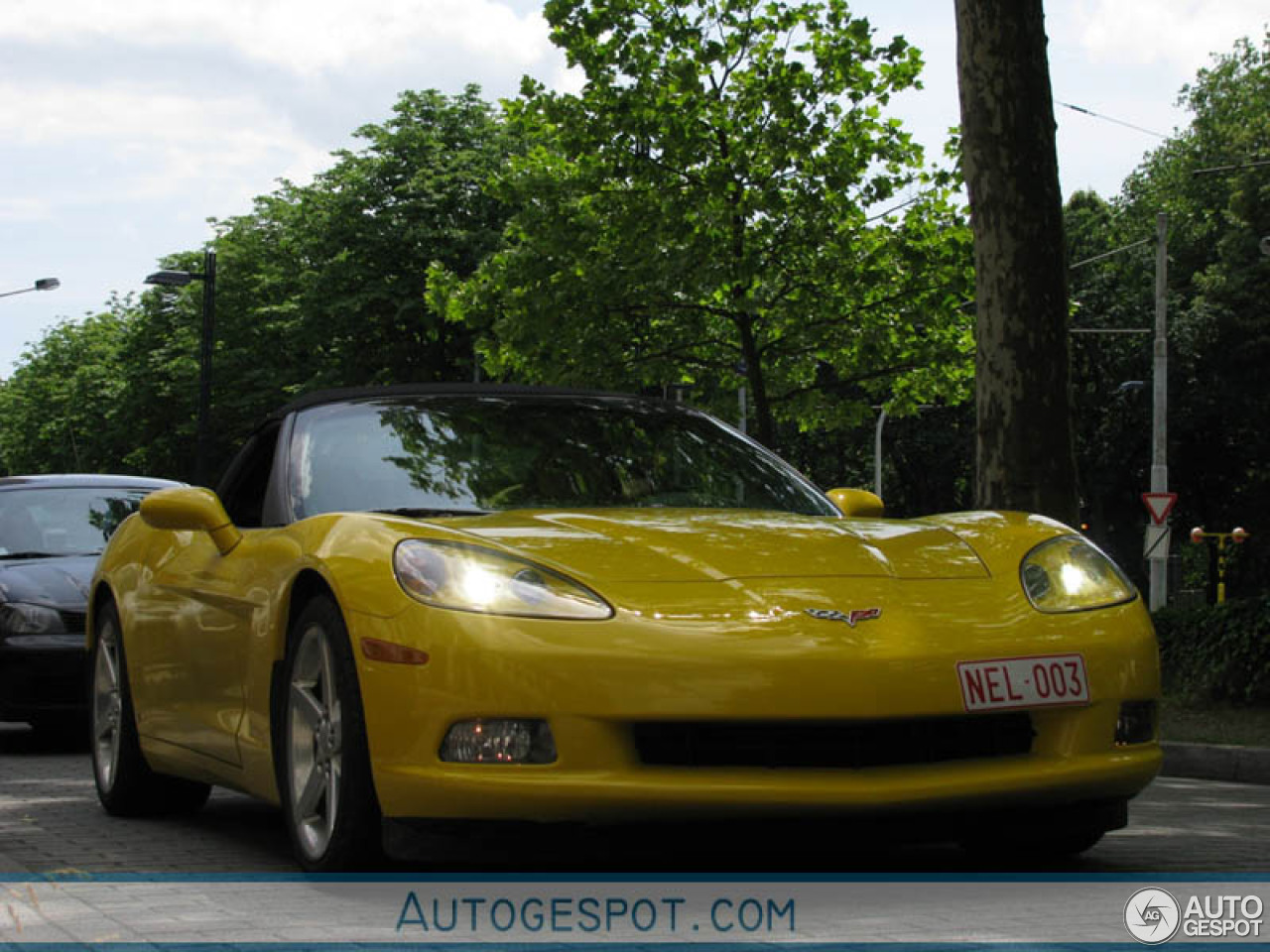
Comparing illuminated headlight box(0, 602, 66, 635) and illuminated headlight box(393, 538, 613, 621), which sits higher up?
illuminated headlight box(393, 538, 613, 621)

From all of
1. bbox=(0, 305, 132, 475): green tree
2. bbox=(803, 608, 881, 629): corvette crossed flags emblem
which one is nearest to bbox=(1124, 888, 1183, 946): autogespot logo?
bbox=(803, 608, 881, 629): corvette crossed flags emblem

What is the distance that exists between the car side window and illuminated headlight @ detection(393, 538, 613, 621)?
1.16 meters

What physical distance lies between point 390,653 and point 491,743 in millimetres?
323

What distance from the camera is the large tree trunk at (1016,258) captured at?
39.7ft

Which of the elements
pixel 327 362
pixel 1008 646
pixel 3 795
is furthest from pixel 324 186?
pixel 1008 646

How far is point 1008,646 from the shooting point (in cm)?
464

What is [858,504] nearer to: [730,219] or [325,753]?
[325,753]

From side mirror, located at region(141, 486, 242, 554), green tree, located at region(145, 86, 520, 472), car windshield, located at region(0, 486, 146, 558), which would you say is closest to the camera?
side mirror, located at region(141, 486, 242, 554)

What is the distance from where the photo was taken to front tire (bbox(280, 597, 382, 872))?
182 inches

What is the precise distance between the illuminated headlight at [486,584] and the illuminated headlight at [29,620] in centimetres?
643

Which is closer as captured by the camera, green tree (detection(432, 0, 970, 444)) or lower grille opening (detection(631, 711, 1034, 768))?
lower grille opening (detection(631, 711, 1034, 768))

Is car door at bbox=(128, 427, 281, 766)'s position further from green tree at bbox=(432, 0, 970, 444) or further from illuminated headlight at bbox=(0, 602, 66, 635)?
green tree at bbox=(432, 0, 970, 444)

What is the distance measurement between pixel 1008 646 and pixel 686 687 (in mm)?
820

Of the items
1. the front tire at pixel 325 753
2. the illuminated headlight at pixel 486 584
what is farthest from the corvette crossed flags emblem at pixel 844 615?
the front tire at pixel 325 753
